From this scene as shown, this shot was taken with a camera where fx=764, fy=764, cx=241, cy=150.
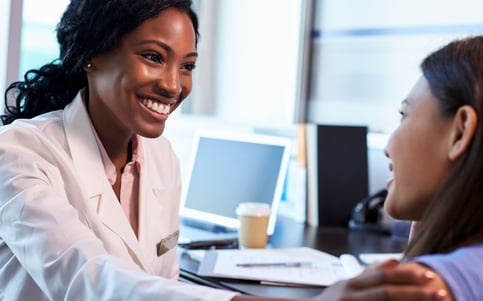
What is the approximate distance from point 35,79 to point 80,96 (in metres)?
0.17

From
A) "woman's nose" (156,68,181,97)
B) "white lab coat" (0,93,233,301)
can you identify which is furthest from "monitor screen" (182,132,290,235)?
"woman's nose" (156,68,181,97)

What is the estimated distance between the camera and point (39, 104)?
5.91 ft

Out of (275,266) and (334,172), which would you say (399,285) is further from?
(334,172)

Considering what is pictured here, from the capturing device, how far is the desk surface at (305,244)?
1.73m

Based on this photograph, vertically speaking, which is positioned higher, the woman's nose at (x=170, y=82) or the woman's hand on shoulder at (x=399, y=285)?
the woman's nose at (x=170, y=82)

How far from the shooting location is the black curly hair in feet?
5.30

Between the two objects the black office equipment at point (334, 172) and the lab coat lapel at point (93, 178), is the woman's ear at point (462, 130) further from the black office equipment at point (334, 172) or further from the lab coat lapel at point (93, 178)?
the black office equipment at point (334, 172)

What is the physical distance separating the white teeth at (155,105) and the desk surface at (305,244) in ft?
1.39

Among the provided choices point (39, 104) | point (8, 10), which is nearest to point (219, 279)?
point (39, 104)

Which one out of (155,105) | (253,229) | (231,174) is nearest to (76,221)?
(155,105)

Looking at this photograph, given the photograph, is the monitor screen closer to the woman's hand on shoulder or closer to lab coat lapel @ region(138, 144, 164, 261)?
lab coat lapel @ region(138, 144, 164, 261)

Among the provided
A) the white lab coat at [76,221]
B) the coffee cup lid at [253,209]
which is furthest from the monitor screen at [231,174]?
the white lab coat at [76,221]

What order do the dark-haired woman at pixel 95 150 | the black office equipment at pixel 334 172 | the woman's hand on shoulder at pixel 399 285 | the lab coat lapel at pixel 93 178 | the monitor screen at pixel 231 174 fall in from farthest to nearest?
the black office equipment at pixel 334 172, the monitor screen at pixel 231 174, the lab coat lapel at pixel 93 178, the dark-haired woman at pixel 95 150, the woman's hand on shoulder at pixel 399 285

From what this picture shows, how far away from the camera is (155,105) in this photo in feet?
5.38
